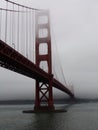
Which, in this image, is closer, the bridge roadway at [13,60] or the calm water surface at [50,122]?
the bridge roadway at [13,60]

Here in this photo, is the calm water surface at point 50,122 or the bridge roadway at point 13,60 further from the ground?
the bridge roadway at point 13,60

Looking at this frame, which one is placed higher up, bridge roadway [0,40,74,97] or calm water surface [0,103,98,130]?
bridge roadway [0,40,74,97]

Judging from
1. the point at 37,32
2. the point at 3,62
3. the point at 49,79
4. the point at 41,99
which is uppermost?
the point at 37,32

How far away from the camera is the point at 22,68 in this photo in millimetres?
29391

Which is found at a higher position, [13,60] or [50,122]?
[13,60]

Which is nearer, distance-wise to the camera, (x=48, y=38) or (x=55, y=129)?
(x=55, y=129)

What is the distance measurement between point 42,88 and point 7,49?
1940 centimetres

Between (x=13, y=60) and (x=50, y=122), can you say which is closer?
(x=13, y=60)

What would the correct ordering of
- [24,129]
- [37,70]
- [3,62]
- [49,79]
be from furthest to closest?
[49,79] < [37,70] < [3,62] < [24,129]

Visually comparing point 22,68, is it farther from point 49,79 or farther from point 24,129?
point 49,79

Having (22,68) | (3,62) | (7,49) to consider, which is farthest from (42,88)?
(7,49)

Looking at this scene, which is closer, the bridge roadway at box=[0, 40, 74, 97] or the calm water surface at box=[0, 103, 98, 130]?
the bridge roadway at box=[0, 40, 74, 97]

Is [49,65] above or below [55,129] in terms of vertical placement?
above

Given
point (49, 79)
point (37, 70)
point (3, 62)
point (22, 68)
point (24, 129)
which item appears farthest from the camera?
point (49, 79)
